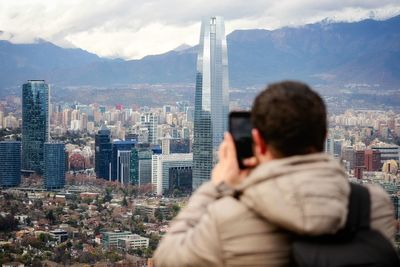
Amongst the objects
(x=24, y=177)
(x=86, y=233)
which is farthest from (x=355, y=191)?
(x=24, y=177)

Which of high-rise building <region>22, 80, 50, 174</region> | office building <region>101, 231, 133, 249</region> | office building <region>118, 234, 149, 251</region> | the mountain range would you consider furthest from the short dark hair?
high-rise building <region>22, 80, 50, 174</region>

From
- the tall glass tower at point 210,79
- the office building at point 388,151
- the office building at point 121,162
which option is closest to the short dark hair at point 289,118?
the office building at point 388,151

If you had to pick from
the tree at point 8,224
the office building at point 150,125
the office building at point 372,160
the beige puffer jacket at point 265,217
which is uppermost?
the beige puffer jacket at point 265,217

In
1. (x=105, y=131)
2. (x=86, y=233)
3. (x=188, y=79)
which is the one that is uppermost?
(x=188, y=79)

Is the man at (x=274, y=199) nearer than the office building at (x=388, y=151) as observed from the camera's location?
Yes

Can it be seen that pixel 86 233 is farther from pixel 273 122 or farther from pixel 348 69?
pixel 273 122

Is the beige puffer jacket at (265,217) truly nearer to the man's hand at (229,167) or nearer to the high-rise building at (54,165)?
the man's hand at (229,167)
